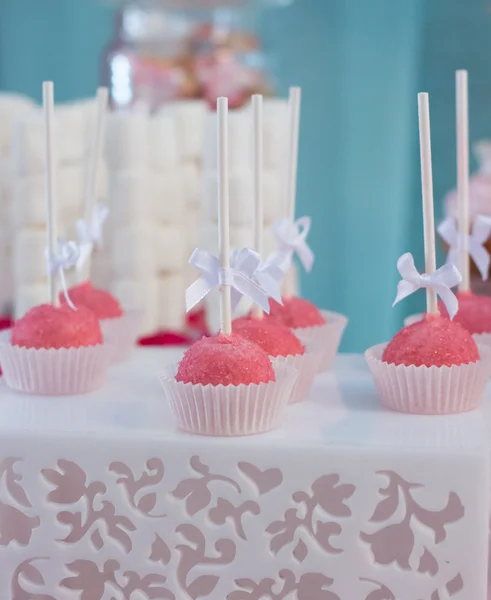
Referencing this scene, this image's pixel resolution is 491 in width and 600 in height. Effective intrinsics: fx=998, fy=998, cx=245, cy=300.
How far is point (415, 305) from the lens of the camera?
275cm

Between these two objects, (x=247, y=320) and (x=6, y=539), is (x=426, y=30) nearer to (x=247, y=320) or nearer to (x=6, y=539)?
(x=247, y=320)

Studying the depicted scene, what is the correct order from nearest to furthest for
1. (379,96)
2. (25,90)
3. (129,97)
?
(129,97) → (379,96) → (25,90)

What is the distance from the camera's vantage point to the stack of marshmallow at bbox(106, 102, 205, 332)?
1.80 m

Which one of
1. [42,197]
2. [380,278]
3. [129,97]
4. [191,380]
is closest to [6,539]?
[191,380]

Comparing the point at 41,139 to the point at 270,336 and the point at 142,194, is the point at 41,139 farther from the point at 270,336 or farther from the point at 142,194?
the point at 270,336

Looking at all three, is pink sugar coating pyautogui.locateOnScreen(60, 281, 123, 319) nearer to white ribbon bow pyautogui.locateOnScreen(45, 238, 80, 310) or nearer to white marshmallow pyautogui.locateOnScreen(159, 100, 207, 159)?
white ribbon bow pyautogui.locateOnScreen(45, 238, 80, 310)

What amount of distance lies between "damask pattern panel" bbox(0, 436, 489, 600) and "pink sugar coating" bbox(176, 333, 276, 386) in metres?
0.06

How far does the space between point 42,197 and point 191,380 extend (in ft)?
2.64

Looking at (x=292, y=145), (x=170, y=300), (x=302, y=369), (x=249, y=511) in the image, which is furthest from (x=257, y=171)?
(x=170, y=300)

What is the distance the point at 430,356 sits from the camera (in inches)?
43.0

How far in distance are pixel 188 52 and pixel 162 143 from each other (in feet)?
2.68

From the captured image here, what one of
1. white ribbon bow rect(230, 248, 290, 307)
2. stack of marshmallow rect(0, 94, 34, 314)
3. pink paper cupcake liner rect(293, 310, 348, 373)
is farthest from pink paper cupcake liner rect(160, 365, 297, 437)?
stack of marshmallow rect(0, 94, 34, 314)

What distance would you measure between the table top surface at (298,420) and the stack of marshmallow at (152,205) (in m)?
0.58

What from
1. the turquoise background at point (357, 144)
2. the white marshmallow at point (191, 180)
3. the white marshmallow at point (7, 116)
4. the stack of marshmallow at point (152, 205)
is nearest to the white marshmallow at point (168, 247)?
the stack of marshmallow at point (152, 205)
